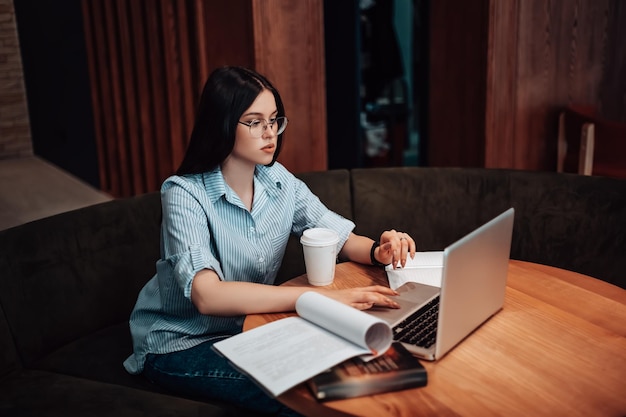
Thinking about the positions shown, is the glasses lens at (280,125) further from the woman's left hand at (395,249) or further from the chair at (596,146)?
the chair at (596,146)

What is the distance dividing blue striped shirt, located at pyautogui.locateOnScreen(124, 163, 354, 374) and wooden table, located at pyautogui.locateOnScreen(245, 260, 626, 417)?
27cm

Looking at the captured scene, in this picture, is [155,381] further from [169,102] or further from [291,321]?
[169,102]

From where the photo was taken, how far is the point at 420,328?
138 centimetres

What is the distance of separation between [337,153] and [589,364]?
3.80 metres

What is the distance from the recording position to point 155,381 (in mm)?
1766

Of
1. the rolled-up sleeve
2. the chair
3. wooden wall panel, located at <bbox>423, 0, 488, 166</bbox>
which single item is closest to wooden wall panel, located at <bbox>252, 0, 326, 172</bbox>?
wooden wall panel, located at <bbox>423, 0, 488, 166</bbox>

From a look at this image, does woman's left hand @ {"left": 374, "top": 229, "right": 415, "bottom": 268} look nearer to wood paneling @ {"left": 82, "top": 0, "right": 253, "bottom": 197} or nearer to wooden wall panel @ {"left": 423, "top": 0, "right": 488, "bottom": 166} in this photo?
wood paneling @ {"left": 82, "top": 0, "right": 253, "bottom": 197}

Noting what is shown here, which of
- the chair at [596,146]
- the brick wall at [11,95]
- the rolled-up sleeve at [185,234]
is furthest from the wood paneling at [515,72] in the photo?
the brick wall at [11,95]

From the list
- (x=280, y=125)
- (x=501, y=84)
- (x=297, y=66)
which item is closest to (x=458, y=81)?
(x=501, y=84)

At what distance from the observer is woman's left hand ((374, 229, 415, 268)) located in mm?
1756

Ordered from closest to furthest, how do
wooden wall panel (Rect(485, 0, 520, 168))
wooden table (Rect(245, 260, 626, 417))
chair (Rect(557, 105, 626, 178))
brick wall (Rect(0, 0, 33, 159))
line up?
wooden table (Rect(245, 260, 626, 417))
chair (Rect(557, 105, 626, 178))
wooden wall panel (Rect(485, 0, 520, 168))
brick wall (Rect(0, 0, 33, 159))

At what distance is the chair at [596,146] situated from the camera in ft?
11.3

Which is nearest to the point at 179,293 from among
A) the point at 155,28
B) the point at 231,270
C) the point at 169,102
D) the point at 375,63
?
the point at 231,270

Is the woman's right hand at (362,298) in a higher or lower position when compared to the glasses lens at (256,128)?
lower
